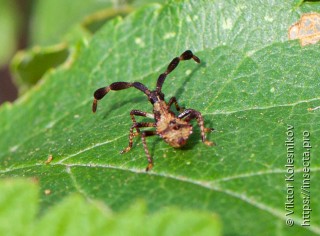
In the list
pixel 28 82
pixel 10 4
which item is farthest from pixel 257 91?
pixel 10 4

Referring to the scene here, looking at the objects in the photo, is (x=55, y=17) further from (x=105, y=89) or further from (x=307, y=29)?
(x=307, y=29)

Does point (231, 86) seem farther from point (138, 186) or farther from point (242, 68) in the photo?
point (138, 186)

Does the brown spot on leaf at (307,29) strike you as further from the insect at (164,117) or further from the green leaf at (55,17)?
the green leaf at (55,17)

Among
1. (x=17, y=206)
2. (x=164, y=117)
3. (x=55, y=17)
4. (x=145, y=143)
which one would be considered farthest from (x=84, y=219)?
(x=55, y=17)

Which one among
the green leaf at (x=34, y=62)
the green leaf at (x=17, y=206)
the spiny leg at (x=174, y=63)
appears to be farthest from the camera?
the green leaf at (x=34, y=62)

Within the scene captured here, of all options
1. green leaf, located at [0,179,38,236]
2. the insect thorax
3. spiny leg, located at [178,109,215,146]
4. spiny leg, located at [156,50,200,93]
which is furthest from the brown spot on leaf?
green leaf, located at [0,179,38,236]

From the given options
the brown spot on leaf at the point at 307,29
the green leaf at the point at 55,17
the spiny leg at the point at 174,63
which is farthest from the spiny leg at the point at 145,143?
the green leaf at the point at 55,17
